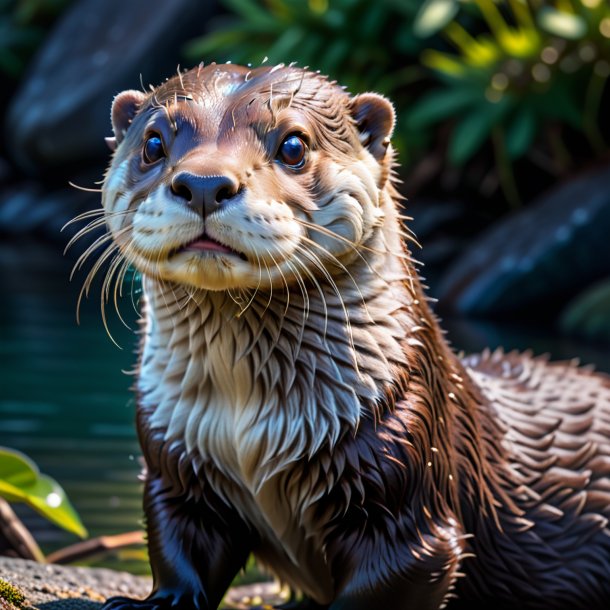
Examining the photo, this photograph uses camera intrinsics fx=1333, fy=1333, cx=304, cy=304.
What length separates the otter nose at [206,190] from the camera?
2.21 meters

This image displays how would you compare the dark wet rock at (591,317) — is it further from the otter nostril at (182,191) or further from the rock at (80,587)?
Answer: the otter nostril at (182,191)

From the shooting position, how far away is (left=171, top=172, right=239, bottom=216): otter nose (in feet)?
7.23

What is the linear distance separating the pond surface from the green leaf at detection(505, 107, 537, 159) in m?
1.70

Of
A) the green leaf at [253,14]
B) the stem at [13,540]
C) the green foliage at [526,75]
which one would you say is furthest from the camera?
the green leaf at [253,14]

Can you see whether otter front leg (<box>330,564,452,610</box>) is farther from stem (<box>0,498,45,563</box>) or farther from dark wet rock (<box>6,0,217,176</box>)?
dark wet rock (<box>6,0,217,176</box>)

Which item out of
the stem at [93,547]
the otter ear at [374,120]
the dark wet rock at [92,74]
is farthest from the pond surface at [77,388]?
the dark wet rock at [92,74]

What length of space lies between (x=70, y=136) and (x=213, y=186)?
9.79m

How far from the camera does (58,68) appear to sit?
1266cm

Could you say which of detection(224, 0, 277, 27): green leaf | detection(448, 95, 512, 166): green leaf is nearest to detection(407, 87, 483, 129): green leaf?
detection(448, 95, 512, 166): green leaf

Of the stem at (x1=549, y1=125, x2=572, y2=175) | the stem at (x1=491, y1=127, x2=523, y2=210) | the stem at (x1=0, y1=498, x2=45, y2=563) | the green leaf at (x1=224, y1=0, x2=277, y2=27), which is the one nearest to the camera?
the stem at (x1=0, y1=498, x2=45, y2=563)

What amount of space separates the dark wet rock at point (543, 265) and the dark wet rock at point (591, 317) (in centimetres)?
34

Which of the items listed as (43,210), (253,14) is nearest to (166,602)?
(253,14)

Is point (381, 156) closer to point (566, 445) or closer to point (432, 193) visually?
point (566, 445)

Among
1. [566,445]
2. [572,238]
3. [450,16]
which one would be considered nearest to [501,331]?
[572,238]
